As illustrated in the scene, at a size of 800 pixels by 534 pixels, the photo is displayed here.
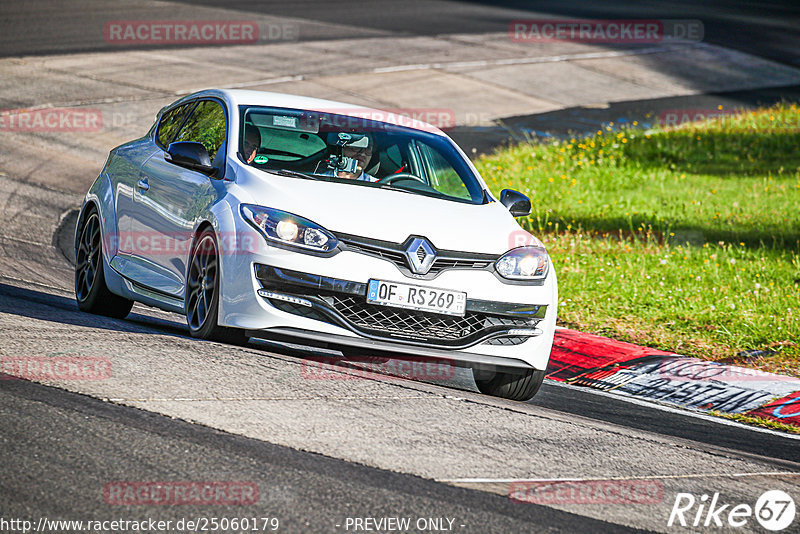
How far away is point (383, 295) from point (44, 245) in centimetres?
627

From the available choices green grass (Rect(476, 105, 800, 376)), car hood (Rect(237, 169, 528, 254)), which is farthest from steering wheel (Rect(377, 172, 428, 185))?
green grass (Rect(476, 105, 800, 376))

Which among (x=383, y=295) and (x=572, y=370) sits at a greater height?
(x=383, y=295)

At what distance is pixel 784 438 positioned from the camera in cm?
707

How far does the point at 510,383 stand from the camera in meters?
7.15

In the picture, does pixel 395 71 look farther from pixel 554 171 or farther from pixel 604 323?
pixel 604 323

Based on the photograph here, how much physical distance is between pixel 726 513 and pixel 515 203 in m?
3.17

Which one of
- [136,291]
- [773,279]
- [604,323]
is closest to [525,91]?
[773,279]

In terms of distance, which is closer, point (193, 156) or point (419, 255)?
point (419, 255)

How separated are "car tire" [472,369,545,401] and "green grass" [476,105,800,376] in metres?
2.37

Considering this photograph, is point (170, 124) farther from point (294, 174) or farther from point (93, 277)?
point (294, 174)

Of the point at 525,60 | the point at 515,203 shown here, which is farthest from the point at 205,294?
the point at 525,60

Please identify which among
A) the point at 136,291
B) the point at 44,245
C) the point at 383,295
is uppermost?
the point at 383,295

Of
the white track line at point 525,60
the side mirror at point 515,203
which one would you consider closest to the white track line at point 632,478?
the side mirror at point 515,203

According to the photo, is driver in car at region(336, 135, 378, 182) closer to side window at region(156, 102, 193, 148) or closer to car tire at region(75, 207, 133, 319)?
side window at region(156, 102, 193, 148)
